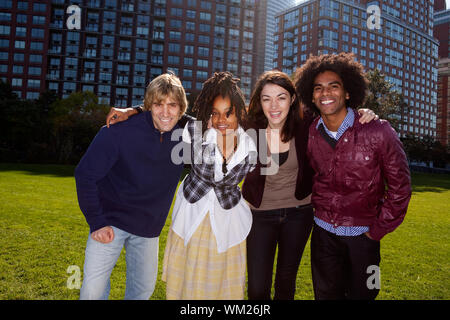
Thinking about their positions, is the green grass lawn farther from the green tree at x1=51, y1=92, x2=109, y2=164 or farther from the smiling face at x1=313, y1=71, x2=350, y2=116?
the green tree at x1=51, y1=92, x2=109, y2=164

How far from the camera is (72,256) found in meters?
6.53

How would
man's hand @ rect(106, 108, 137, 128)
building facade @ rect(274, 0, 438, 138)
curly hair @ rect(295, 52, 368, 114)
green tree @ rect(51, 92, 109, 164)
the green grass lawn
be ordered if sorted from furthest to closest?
building facade @ rect(274, 0, 438, 138), green tree @ rect(51, 92, 109, 164), the green grass lawn, curly hair @ rect(295, 52, 368, 114), man's hand @ rect(106, 108, 137, 128)

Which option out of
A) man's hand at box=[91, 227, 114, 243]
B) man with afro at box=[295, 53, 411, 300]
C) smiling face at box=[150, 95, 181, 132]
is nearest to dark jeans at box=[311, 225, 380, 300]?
man with afro at box=[295, 53, 411, 300]

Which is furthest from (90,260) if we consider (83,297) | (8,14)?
(8,14)

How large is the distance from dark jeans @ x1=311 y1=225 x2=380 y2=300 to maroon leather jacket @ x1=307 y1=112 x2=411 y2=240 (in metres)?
0.18

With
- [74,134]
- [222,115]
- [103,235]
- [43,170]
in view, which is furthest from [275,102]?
[74,134]

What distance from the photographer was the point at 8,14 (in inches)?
3110

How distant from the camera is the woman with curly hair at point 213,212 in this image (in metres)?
3.07

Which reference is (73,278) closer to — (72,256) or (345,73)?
(72,256)

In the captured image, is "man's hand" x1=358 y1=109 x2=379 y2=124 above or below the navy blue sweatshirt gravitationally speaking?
above

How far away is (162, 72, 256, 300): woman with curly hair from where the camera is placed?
307cm

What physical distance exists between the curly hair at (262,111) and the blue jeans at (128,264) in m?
1.90

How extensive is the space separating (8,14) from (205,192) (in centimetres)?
10132

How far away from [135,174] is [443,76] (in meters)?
149
